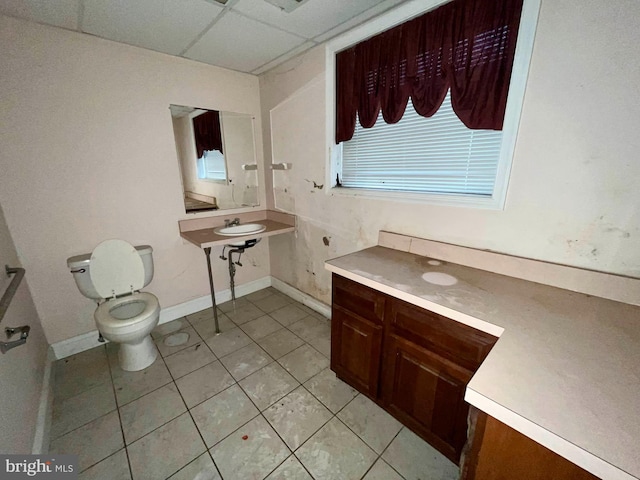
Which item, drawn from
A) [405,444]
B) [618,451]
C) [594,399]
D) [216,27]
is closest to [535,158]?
[594,399]

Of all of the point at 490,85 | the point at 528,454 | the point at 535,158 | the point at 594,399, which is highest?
the point at 490,85

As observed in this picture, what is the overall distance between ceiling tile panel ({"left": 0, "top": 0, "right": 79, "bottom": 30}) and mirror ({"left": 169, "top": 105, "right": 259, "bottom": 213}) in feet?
2.23

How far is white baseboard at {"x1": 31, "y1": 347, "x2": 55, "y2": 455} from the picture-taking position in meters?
1.26

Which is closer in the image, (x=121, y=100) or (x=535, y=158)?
(x=535, y=158)

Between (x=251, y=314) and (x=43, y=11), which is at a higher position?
(x=43, y=11)

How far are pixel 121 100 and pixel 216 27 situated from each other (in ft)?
2.92

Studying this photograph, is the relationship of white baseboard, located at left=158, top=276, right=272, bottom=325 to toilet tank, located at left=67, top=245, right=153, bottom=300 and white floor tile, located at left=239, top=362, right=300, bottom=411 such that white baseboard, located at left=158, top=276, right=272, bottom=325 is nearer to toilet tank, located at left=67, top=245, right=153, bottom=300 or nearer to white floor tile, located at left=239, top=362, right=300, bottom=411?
toilet tank, located at left=67, top=245, right=153, bottom=300

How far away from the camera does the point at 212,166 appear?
244 cm

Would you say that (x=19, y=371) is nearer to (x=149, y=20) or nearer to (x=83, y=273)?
(x=83, y=273)

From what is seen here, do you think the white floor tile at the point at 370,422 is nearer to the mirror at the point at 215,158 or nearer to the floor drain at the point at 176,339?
the floor drain at the point at 176,339

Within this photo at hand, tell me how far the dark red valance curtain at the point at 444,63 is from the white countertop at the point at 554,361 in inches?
32.6

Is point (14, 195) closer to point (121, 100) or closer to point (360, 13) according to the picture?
point (121, 100)

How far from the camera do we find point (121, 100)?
1.88 m

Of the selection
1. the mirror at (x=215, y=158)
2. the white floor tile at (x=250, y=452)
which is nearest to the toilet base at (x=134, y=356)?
the white floor tile at (x=250, y=452)
